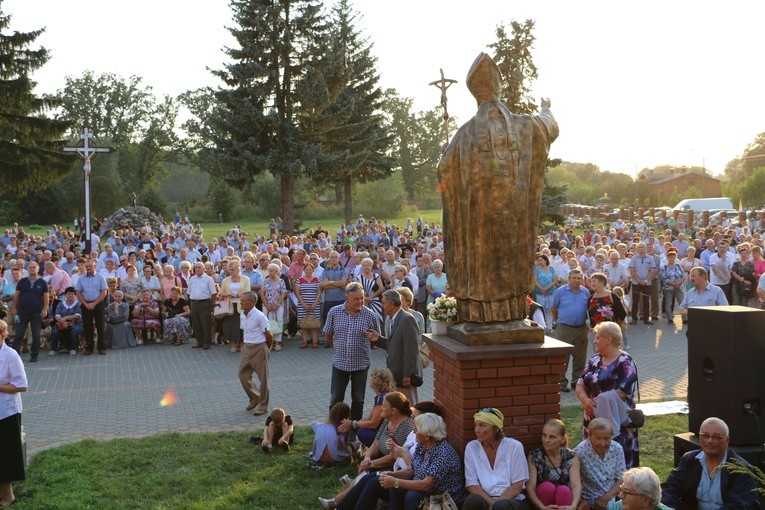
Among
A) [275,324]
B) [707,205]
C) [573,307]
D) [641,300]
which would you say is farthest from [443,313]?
[707,205]

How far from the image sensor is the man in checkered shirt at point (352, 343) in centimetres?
871

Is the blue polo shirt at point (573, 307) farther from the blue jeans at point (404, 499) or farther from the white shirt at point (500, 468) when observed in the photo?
the blue jeans at point (404, 499)

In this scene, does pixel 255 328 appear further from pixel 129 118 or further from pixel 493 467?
pixel 129 118

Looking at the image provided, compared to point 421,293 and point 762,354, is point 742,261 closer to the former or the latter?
point 421,293

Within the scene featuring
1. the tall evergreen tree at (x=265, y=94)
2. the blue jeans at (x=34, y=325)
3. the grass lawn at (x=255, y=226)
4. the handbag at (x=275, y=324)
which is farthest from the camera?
the grass lawn at (x=255, y=226)

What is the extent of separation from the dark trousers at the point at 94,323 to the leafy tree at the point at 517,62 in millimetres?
25401

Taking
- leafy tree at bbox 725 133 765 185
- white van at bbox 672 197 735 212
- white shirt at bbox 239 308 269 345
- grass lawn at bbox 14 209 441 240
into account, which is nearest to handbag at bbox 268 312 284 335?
white shirt at bbox 239 308 269 345

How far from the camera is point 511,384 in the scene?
5926 mm

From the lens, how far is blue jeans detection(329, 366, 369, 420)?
346 inches

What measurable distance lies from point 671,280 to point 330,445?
1118 cm

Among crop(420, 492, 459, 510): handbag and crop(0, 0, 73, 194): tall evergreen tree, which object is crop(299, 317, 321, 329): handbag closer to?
crop(420, 492, 459, 510): handbag

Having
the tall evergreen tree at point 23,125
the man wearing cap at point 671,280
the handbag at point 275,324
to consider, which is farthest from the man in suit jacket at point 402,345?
the tall evergreen tree at point 23,125

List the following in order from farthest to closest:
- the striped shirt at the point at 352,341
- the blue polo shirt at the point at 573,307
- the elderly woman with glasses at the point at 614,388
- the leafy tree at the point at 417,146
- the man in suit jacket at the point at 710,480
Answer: the leafy tree at the point at 417,146 → the blue polo shirt at the point at 573,307 → the striped shirt at the point at 352,341 → the elderly woman with glasses at the point at 614,388 → the man in suit jacket at the point at 710,480

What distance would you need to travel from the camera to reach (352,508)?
6449mm
